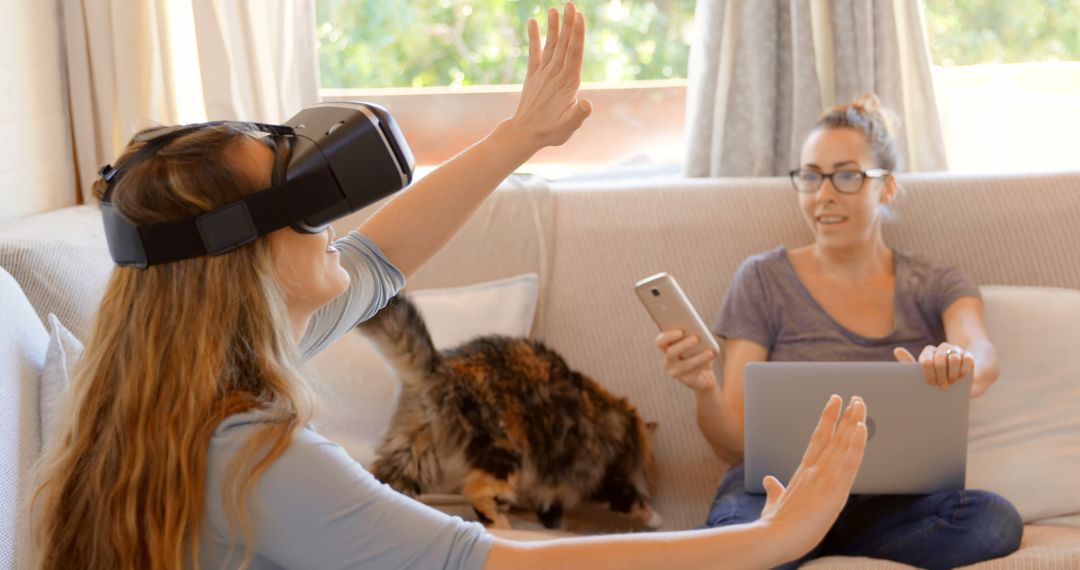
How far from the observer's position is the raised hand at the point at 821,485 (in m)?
1.06

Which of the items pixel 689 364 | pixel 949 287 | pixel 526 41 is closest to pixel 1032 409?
pixel 949 287

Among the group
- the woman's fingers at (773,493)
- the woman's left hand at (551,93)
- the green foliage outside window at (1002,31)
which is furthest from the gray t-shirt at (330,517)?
the green foliage outside window at (1002,31)

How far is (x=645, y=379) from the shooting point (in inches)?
98.7

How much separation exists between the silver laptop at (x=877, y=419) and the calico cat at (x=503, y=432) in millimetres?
367

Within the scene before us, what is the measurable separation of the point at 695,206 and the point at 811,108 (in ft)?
1.48

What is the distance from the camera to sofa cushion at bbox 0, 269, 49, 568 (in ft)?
4.47

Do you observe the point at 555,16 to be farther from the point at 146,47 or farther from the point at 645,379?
the point at 146,47

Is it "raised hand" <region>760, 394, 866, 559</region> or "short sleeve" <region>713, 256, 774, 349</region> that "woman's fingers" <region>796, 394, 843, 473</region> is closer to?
"raised hand" <region>760, 394, 866, 559</region>

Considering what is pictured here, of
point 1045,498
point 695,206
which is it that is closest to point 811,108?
point 695,206

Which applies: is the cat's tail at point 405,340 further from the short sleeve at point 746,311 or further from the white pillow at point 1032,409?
the white pillow at point 1032,409

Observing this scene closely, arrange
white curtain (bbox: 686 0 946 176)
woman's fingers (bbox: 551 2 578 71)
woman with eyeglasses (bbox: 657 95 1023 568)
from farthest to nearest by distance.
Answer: white curtain (bbox: 686 0 946 176) → woman with eyeglasses (bbox: 657 95 1023 568) → woman's fingers (bbox: 551 2 578 71)

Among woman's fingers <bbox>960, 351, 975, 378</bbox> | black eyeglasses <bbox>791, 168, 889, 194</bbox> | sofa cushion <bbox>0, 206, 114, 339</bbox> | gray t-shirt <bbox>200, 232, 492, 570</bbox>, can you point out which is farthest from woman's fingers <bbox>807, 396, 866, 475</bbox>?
black eyeglasses <bbox>791, 168, 889, 194</bbox>

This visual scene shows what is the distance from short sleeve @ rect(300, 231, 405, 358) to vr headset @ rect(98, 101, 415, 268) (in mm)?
261

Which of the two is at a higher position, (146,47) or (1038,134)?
(146,47)
